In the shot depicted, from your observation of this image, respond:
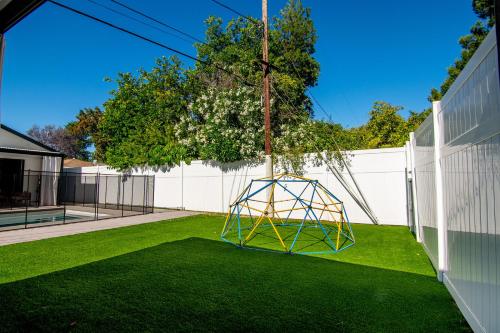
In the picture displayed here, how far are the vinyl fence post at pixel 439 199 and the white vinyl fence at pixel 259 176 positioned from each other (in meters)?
6.64

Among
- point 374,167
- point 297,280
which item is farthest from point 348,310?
point 374,167

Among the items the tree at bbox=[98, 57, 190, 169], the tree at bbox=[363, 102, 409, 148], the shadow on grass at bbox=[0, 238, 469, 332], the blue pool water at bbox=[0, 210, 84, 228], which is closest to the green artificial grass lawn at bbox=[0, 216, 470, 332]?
the shadow on grass at bbox=[0, 238, 469, 332]

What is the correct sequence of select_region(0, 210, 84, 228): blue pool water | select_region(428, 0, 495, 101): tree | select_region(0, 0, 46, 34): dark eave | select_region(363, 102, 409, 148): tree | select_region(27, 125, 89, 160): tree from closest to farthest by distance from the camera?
select_region(0, 0, 46, 34): dark eave
select_region(0, 210, 84, 228): blue pool water
select_region(428, 0, 495, 101): tree
select_region(363, 102, 409, 148): tree
select_region(27, 125, 89, 160): tree

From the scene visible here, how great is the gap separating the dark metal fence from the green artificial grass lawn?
18.5 ft

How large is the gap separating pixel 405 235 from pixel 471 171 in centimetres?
685

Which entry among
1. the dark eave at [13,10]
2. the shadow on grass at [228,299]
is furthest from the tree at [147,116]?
the dark eave at [13,10]

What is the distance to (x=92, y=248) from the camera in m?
7.30

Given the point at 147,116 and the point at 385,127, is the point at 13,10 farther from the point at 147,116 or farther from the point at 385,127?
the point at 385,127

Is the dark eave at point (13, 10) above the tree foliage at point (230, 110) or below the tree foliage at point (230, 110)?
below

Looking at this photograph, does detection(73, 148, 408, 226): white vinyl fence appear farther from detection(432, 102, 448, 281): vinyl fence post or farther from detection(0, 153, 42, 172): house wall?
detection(432, 102, 448, 281): vinyl fence post

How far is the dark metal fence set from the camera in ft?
40.2

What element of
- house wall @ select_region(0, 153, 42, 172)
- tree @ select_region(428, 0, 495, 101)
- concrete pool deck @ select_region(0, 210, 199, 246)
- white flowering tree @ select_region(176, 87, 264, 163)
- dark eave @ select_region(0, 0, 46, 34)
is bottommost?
concrete pool deck @ select_region(0, 210, 199, 246)

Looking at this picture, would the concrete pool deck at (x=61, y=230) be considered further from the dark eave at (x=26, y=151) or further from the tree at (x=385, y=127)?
the tree at (x=385, y=127)

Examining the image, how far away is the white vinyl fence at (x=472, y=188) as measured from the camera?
7.94ft
